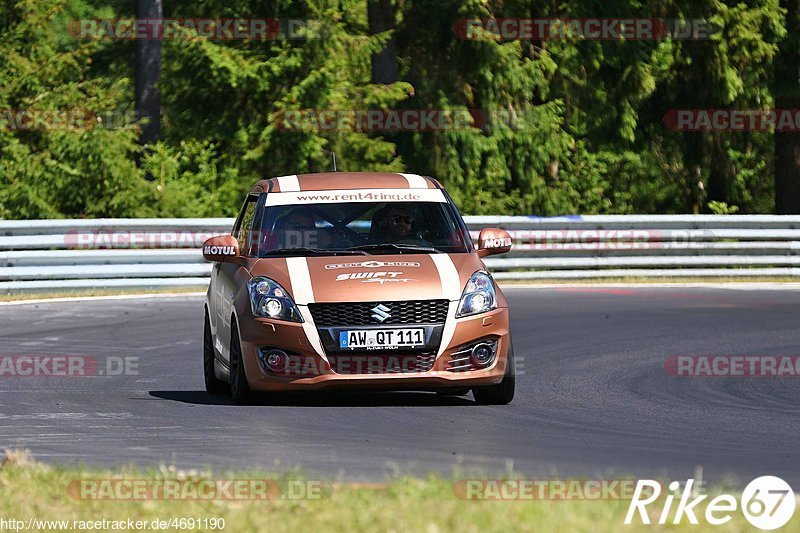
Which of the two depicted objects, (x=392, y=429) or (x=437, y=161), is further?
(x=437, y=161)

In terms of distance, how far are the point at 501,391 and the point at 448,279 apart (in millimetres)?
940

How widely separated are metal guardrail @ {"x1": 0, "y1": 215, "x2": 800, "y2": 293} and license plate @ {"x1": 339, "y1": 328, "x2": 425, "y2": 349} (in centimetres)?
1176

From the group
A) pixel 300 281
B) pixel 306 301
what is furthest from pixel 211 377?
pixel 306 301

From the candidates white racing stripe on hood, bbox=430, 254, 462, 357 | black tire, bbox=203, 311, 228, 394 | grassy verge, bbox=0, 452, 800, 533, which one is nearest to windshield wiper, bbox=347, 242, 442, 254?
white racing stripe on hood, bbox=430, 254, 462, 357

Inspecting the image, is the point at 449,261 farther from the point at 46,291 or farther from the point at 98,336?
the point at 46,291

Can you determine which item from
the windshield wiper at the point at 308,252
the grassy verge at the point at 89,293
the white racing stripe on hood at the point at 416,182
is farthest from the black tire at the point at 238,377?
the grassy verge at the point at 89,293

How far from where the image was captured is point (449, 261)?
1110 centimetres

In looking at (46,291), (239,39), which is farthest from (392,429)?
(239,39)

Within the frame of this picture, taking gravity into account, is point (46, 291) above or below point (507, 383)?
below

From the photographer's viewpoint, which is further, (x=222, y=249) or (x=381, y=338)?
(x=222, y=249)

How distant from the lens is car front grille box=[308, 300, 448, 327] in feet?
34.7

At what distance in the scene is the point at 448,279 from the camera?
10789mm

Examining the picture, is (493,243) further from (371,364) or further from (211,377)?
(211,377)

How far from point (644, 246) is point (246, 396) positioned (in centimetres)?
1429
